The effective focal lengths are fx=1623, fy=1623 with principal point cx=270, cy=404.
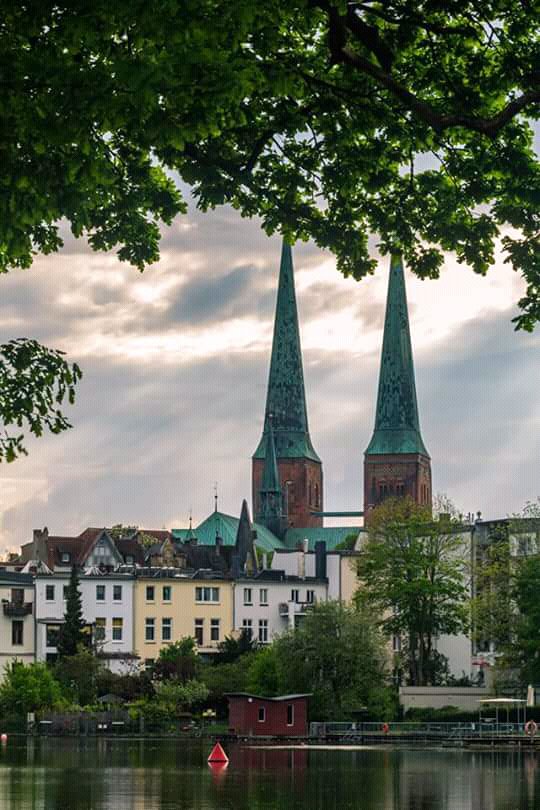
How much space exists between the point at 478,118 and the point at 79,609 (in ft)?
288

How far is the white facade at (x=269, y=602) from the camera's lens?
376 feet

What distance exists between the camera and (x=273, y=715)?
82.1m

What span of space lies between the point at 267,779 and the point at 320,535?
13905cm

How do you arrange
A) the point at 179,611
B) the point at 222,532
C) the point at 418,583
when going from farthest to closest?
the point at 222,532, the point at 179,611, the point at 418,583

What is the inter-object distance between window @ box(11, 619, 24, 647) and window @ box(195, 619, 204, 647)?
12175 mm

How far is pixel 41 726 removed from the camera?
90.6 m

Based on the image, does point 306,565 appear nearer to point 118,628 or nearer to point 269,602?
point 269,602

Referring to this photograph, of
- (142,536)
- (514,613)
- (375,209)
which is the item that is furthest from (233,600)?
(375,209)

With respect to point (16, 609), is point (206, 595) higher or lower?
higher

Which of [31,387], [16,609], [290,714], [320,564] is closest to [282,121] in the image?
[31,387]

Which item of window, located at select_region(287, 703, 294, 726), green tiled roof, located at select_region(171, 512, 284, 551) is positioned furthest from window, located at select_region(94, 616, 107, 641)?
green tiled roof, located at select_region(171, 512, 284, 551)

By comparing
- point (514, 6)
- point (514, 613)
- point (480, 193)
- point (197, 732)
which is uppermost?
point (514, 6)

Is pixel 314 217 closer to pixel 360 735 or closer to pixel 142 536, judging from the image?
pixel 360 735

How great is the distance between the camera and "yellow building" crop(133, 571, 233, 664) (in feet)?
359
